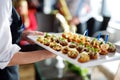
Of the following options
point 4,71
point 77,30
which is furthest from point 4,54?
point 77,30

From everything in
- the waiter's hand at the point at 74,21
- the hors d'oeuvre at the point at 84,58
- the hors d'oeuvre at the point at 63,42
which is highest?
the hors d'oeuvre at the point at 84,58

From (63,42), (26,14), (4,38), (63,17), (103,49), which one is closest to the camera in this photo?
(4,38)

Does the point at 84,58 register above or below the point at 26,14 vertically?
above

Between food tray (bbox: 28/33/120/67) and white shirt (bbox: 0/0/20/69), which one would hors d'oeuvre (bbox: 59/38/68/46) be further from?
white shirt (bbox: 0/0/20/69)

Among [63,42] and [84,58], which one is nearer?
[84,58]

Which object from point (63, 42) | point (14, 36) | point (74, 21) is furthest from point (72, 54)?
point (74, 21)

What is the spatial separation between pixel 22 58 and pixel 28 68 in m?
1.53

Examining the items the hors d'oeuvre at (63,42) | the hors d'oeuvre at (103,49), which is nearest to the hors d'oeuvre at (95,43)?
the hors d'oeuvre at (103,49)

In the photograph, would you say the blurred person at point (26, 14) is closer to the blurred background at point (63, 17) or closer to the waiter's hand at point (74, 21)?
the blurred background at point (63, 17)

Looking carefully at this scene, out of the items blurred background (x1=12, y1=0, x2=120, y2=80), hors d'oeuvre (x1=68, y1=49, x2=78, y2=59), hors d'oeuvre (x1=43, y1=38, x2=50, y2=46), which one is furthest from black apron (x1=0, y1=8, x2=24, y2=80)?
blurred background (x1=12, y1=0, x2=120, y2=80)

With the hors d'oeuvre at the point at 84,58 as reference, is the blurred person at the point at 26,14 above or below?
below

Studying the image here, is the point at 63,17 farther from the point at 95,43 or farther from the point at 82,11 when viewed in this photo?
the point at 95,43

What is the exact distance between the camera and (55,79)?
1.52m

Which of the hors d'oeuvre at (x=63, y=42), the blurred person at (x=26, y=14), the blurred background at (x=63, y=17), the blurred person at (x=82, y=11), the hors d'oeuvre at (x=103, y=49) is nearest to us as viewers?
Answer: the hors d'oeuvre at (x=103, y=49)
